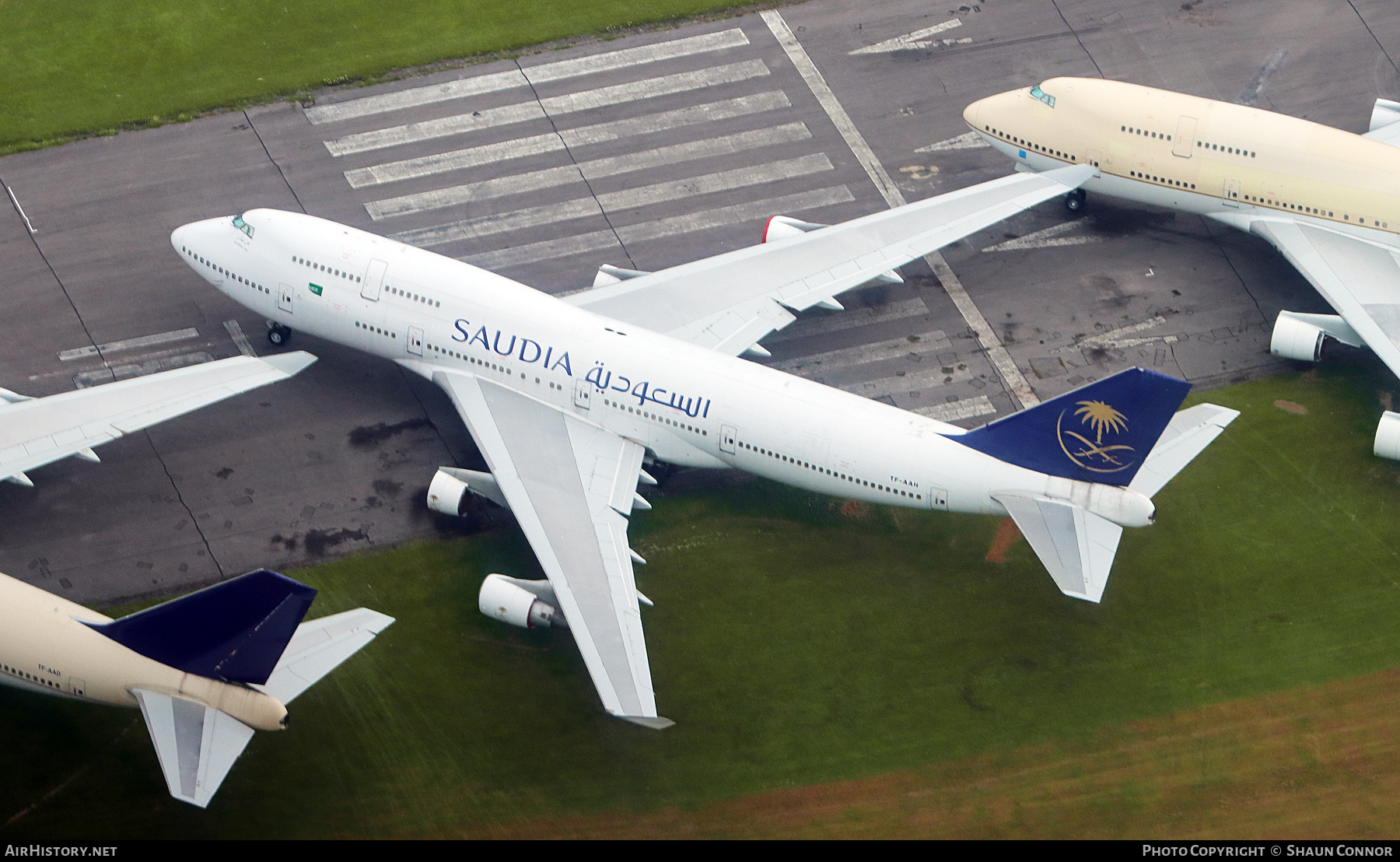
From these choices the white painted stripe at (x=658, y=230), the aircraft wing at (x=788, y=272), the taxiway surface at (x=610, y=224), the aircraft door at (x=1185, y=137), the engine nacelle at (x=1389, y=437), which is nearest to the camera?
the engine nacelle at (x=1389, y=437)

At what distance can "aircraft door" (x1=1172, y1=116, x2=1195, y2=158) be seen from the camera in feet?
171

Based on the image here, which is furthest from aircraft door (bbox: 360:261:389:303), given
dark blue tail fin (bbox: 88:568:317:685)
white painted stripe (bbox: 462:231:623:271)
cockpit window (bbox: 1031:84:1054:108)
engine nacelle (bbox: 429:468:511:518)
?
cockpit window (bbox: 1031:84:1054:108)

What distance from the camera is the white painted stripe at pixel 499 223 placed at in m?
54.2

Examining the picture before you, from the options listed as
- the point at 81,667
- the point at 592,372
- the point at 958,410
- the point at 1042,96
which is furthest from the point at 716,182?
the point at 81,667

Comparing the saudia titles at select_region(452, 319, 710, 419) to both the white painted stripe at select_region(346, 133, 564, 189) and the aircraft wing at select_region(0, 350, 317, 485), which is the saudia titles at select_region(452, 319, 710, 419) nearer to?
the aircraft wing at select_region(0, 350, 317, 485)

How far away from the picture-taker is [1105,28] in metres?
61.2

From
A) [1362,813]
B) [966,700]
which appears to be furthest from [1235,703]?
[966,700]

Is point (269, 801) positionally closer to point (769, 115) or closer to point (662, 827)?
point (662, 827)

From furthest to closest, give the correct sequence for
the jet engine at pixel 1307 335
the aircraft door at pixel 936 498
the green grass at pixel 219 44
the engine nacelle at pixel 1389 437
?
the green grass at pixel 219 44, the jet engine at pixel 1307 335, the engine nacelle at pixel 1389 437, the aircraft door at pixel 936 498

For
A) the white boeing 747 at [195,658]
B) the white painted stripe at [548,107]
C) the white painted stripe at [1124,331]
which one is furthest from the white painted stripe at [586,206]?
the white boeing 747 at [195,658]

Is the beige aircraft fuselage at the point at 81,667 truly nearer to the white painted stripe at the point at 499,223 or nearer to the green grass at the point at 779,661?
the green grass at the point at 779,661

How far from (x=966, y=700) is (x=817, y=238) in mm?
16248

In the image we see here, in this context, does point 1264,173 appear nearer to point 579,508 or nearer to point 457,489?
point 579,508

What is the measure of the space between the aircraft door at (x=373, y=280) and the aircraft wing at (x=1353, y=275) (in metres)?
28.1
